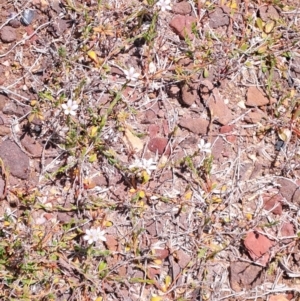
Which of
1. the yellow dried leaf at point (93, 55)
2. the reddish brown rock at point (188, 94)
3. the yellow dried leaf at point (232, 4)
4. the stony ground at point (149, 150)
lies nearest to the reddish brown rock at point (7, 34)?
the stony ground at point (149, 150)

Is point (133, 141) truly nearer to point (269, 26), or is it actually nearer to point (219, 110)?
point (219, 110)

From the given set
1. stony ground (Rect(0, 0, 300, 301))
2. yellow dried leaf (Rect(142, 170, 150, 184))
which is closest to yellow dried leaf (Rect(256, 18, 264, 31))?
stony ground (Rect(0, 0, 300, 301))

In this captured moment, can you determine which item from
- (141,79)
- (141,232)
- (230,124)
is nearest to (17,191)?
(141,232)

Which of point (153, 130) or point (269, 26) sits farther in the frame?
point (269, 26)

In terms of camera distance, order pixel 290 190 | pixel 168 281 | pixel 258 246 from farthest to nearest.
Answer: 1. pixel 290 190
2. pixel 258 246
3. pixel 168 281

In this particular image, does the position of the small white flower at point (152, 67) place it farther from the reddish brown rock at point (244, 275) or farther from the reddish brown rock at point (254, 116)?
the reddish brown rock at point (244, 275)

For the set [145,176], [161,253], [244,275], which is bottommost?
[244,275]

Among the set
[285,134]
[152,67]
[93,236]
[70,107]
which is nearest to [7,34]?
[70,107]

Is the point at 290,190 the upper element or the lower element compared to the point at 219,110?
lower
